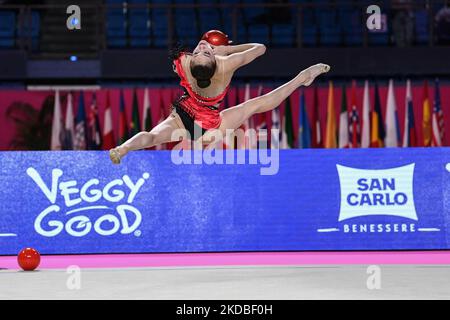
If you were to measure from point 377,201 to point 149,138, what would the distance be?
8712 mm

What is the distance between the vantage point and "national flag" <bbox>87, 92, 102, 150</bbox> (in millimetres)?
24594

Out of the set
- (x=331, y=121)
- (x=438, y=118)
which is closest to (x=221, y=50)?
(x=331, y=121)

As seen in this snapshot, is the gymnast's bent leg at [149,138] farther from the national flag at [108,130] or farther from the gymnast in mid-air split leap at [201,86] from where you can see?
the national flag at [108,130]

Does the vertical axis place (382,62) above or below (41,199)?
above

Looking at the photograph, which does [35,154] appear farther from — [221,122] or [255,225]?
[221,122]

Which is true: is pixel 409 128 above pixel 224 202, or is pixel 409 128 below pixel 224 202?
above

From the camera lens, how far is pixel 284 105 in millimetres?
24562

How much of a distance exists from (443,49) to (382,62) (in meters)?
1.67

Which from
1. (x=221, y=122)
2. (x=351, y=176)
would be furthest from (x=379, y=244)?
(x=221, y=122)

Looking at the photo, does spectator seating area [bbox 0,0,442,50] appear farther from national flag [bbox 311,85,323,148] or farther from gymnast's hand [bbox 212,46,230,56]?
gymnast's hand [bbox 212,46,230,56]

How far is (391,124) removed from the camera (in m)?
24.2

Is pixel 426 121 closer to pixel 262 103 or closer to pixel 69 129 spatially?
pixel 69 129

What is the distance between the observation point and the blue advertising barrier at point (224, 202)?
1750 centimetres
